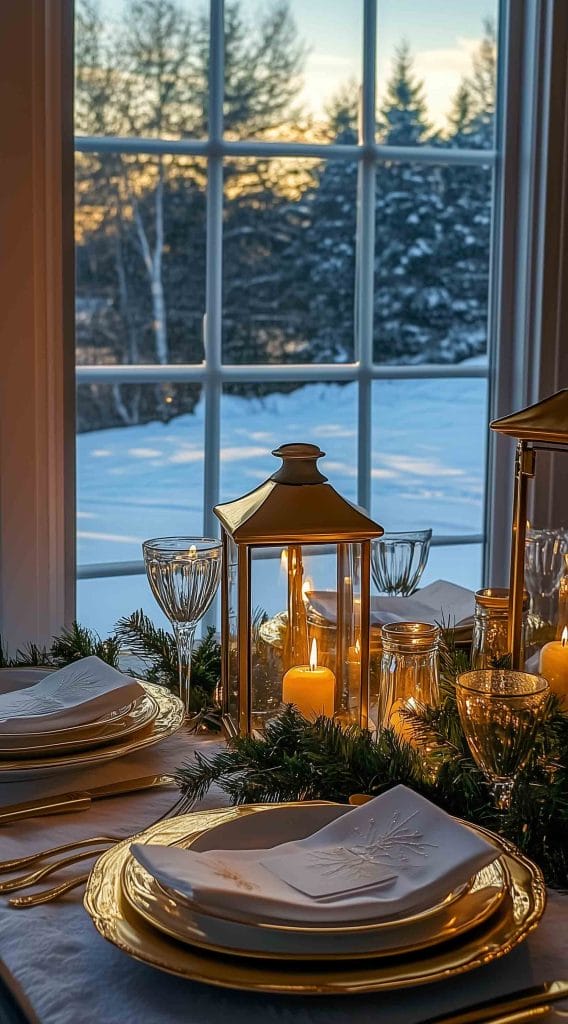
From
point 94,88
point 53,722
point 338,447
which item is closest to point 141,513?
point 338,447

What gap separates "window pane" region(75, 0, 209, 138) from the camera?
1999mm

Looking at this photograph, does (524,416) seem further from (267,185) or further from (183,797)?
(267,185)

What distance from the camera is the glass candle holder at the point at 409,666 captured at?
979 mm

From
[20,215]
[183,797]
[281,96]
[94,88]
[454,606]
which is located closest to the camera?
[183,797]

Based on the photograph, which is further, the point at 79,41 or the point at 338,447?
the point at 338,447

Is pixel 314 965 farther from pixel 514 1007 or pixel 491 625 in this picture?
pixel 491 625

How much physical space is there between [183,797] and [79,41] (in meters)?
1.49

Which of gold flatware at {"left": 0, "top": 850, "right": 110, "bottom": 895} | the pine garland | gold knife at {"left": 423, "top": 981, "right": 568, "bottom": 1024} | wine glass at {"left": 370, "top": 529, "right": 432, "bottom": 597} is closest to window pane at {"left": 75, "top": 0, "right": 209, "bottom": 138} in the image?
wine glass at {"left": 370, "top": 529, "right": 432, "bottom": 597}

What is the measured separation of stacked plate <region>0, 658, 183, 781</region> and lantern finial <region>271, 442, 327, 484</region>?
0.23 metres

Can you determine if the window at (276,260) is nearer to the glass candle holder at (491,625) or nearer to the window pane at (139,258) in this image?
the window pane at (139,258)

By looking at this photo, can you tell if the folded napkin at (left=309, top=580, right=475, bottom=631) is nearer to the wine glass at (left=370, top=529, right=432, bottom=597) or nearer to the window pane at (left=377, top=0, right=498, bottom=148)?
the wine glass at (left=370, top=529, right=432, bottom=597)

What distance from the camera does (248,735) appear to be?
1.00m

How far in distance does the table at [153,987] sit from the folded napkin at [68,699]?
0.81 ft

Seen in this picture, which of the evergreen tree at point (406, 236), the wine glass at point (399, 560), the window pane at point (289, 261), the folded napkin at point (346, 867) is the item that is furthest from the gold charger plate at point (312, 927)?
the evergreen tree at point (406, 236)
